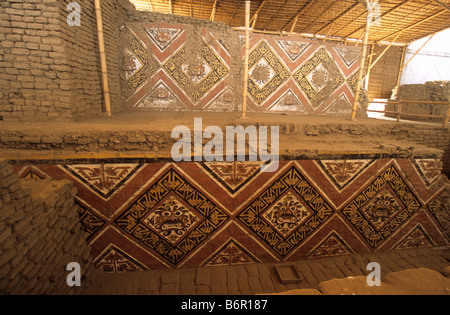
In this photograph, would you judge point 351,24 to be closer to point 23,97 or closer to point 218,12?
point 218,12

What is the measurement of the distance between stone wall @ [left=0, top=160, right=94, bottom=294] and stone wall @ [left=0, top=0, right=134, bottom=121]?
130 centimetres

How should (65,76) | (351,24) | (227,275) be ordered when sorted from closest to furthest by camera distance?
(227,275), (65,76), (351,24)

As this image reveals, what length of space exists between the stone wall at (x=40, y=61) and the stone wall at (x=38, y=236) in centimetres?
130

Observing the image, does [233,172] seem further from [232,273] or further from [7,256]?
[7,256]

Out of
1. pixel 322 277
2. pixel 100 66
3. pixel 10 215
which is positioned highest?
pixel 100 66

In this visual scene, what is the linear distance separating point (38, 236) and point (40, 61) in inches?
95.2

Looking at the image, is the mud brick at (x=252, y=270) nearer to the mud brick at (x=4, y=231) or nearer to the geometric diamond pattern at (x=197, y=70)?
the mud brick at (x=4, y=231)

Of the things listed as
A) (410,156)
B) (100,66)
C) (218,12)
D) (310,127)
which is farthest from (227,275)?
(218,12)

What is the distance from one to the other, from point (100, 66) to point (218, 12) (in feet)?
17.8

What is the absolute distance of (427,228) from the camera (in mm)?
3570

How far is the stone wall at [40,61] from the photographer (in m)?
2.86

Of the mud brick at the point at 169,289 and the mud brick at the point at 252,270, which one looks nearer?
the mud brick at the point at 169,289

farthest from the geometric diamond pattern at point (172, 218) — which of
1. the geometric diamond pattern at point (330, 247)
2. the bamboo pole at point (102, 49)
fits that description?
the bamboo pole at point (102, 49)

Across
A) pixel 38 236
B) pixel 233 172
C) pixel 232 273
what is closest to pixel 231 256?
pixel 232 273
